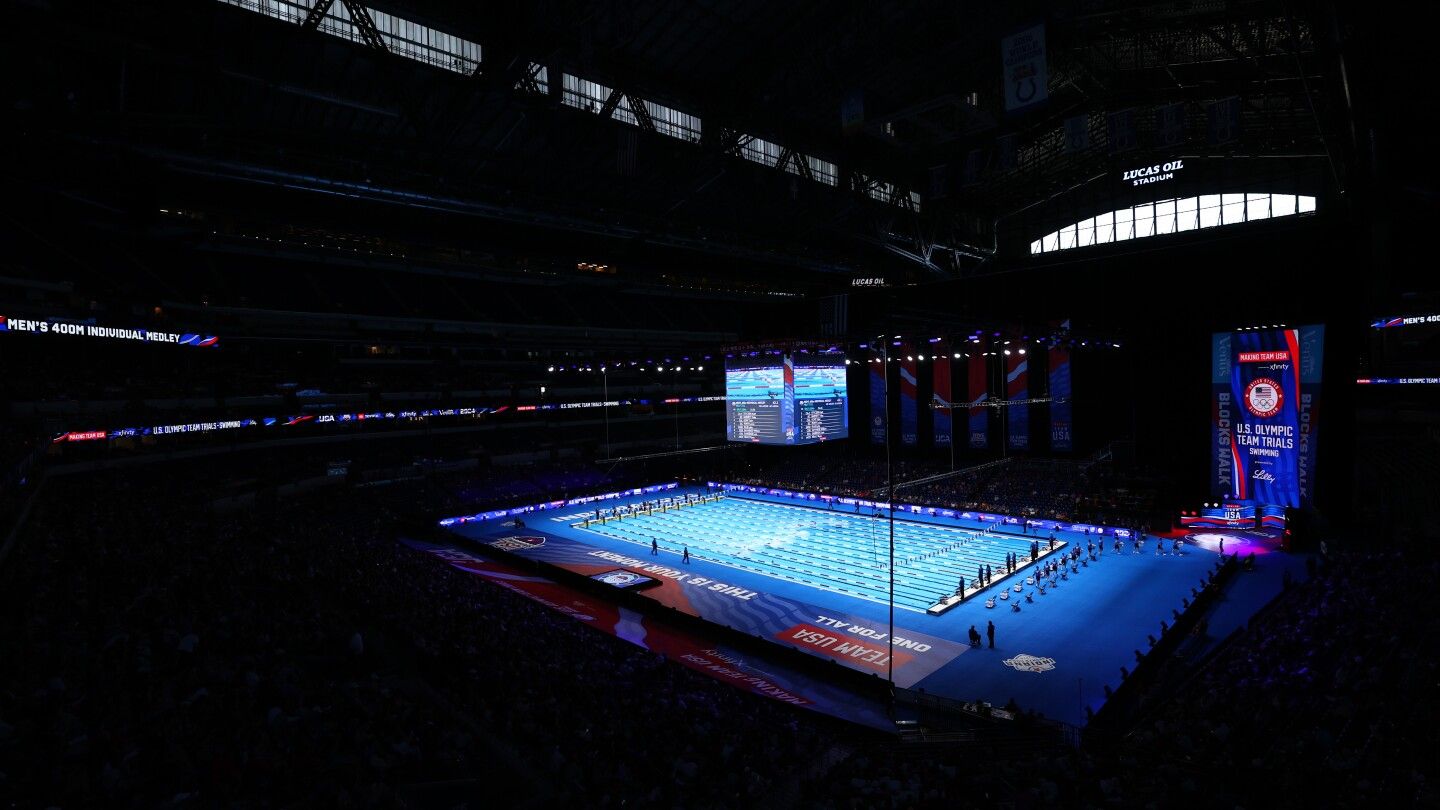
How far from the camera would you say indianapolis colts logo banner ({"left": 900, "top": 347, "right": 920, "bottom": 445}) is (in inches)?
1654

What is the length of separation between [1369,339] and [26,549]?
4058 centimetres

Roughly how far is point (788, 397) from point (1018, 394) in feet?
50.9

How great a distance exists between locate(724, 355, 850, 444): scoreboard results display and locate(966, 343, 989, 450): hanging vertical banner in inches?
447

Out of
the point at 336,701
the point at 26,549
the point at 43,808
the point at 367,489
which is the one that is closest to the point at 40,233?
the point at 367,489

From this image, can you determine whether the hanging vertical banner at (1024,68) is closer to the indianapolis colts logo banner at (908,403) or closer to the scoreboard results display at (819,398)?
the scoreboard results display at (819,398)

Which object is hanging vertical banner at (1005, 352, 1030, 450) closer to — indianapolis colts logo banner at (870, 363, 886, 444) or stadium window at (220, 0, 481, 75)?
indianapolis colts logo banner at (870, 363, 886, 444)

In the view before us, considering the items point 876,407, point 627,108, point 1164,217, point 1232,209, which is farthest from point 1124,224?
point 627,108

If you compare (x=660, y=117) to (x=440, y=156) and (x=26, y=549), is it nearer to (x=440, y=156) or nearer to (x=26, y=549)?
(x=440, y=156)

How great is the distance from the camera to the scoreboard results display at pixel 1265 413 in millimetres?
24734

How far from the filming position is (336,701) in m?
8.55

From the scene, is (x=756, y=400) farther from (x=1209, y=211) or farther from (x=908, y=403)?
(x=1209, y=211)

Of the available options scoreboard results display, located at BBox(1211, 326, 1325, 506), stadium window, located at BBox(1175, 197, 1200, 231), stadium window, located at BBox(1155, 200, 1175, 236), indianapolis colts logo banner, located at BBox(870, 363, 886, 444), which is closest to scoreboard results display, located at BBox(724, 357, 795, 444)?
indianapolis colts logo banner, located at BBox(870, 363, 886, 444)

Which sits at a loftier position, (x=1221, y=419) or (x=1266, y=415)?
(x=1266, y=415)

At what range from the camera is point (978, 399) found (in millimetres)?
38469
